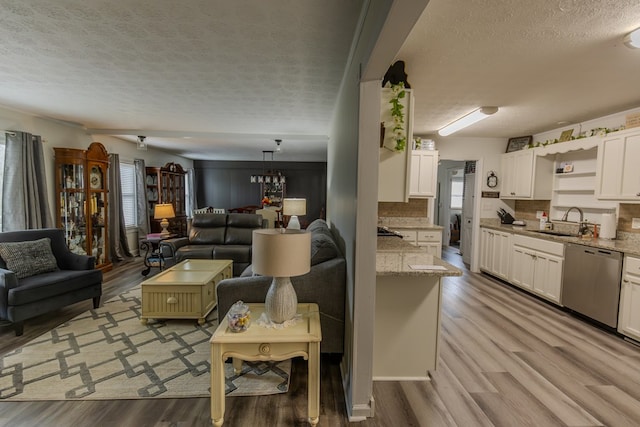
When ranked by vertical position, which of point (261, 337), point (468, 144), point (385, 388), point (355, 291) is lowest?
point (385, 388)

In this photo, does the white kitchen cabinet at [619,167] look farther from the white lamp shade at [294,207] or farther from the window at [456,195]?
the window at [456,195]

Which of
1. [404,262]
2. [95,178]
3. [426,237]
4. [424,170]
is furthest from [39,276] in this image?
[424,170]

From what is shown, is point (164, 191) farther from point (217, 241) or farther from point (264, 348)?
point (264, 348)

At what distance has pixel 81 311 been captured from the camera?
329cm

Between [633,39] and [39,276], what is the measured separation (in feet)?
17.6

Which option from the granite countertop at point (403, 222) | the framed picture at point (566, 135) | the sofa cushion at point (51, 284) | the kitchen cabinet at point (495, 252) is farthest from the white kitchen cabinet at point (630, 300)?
the sofa cushion at point (51, 284)

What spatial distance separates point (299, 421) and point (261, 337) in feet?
1.95

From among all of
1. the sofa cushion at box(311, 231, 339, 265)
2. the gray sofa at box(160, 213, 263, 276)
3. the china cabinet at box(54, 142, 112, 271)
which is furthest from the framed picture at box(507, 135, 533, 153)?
the china cabinet at box(54, 142, 112, 271)

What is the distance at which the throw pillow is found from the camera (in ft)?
9.64

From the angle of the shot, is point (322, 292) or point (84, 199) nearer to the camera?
point (322, 292)

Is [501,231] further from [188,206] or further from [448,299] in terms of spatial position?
[188,206]

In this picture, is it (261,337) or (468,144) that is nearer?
(261,337)

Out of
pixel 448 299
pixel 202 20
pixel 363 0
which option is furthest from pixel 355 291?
pixel 448 299

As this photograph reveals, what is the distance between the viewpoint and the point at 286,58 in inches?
89.1
